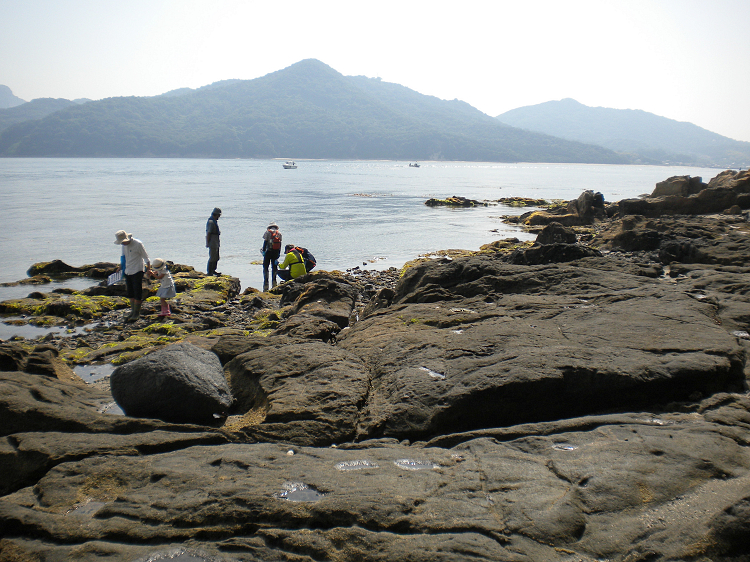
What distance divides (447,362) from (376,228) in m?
31.0

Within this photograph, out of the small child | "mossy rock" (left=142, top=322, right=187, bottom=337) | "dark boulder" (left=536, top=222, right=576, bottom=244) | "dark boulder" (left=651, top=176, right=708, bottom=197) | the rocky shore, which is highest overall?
"dark boulder" (left=651, top=176, right=708, bottom=197)

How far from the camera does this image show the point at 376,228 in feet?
121

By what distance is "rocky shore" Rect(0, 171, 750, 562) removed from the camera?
3.08 meters

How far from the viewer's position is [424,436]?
516 cm

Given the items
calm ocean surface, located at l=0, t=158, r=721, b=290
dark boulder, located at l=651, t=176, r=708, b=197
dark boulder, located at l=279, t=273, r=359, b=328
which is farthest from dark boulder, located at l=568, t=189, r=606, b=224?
dark boulder, located at l=279, t=273, r=359, b=328

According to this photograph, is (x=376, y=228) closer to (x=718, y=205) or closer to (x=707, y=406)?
(x=718, y=205)

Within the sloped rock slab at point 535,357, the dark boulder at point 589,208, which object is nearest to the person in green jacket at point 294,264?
the sloped rock slab at point 535,357

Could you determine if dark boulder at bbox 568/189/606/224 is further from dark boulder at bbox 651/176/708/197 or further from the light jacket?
the light jacket


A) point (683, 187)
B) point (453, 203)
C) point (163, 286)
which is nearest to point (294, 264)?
point (163, 286)

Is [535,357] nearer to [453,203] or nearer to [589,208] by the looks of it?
[589,208]

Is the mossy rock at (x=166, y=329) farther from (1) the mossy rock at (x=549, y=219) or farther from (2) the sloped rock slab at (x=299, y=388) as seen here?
(1) the mossy rock at (x=549, y=219)

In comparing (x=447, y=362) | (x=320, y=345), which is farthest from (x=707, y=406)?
(x=320, y=345)

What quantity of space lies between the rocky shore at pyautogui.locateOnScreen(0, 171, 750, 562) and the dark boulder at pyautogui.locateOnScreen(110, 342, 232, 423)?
2 cm

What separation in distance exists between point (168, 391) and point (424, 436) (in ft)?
10.4
